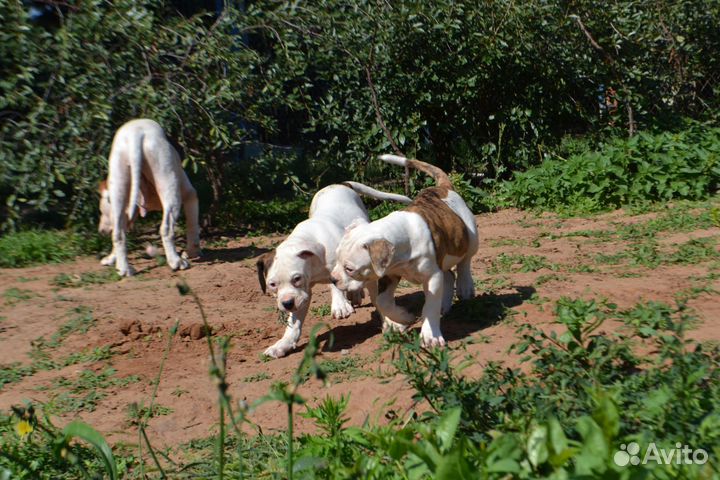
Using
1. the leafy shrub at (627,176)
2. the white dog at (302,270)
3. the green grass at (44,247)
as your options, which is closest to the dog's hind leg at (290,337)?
the white dog at (302,270)

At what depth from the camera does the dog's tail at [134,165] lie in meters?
7.75

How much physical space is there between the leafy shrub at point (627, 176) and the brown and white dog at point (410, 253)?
4.56 metres

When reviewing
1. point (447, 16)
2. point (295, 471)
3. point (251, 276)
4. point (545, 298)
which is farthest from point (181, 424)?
point (447, 16)

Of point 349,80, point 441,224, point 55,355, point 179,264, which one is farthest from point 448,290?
point 349,80

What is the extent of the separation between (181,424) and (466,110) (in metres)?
8.03

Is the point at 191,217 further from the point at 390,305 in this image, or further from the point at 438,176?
the point at 390,305

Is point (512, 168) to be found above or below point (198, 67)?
below

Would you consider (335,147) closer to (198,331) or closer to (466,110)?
(466,110)

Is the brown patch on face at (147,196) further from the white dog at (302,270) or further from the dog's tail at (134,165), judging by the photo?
the white dog at (302,270)

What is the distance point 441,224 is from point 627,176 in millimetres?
5272

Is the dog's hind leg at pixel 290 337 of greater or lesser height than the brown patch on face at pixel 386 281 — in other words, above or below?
below

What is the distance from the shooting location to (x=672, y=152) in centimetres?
968

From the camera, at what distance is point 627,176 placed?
31.6 feet

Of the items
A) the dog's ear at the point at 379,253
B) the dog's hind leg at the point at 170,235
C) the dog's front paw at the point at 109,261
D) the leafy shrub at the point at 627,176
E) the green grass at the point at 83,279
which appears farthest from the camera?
the leafy shrub at the point at 627,176
